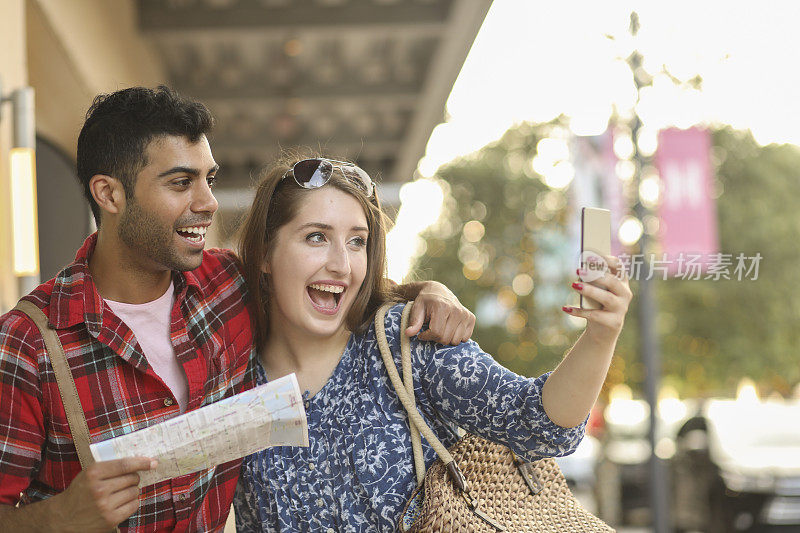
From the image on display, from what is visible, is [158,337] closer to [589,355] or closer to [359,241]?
[359,241]

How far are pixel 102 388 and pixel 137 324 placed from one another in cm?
28

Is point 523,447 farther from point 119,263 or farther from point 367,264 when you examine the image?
point 119,263

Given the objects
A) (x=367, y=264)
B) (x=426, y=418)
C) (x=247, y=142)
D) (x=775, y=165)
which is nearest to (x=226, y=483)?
(x=426, y=418)

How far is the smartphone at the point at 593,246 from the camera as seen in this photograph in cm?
211

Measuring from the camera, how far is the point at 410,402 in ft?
8.37

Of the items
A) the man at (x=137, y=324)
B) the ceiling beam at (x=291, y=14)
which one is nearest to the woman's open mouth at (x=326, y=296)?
the man at (x=137, y=324)

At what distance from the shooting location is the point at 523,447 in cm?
245

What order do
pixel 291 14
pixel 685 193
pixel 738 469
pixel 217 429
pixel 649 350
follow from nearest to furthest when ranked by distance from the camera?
pixel 217 429 < pixel 291 14 < pixel 685 193 < pixel 649 350 < pixel 738 469

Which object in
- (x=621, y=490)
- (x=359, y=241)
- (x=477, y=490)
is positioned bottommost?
(x=621, y=490)

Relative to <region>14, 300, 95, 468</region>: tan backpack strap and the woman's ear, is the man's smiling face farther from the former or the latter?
<region>14, 300, 95, 468</region>: tan backpack strap

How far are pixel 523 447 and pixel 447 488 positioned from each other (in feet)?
0.77

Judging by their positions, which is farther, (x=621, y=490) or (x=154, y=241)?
(x=621, y=490)

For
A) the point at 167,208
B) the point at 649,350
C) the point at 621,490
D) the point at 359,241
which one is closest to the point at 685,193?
the point at 649,350

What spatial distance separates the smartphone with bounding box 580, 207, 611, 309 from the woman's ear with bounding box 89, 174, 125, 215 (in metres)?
1.38
